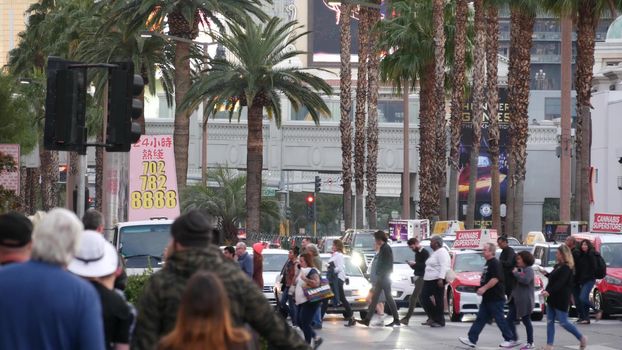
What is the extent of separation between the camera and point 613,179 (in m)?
68.8

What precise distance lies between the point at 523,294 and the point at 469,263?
355 inches

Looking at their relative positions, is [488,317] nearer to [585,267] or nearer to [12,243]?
[585,267]

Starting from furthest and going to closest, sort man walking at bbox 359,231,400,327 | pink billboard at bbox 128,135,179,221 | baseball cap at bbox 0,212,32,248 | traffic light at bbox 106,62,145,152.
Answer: pink billboard at bbox 128,135,179,221 < man walking at bbox 359,231,400,327 < traffic light at bbox 106,62,145,152 < baseball cap at bbox 0,212,32,248

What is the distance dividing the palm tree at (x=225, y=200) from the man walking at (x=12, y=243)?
153 ft

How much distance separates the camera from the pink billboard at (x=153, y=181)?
30.3 m

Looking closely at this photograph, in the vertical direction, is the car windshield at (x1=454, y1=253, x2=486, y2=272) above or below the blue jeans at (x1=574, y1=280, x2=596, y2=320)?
above

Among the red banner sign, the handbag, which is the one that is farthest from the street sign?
the handbag

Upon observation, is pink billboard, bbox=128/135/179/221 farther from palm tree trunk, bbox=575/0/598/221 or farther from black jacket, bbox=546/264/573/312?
palm tree trunk, bbox=575/0/598/221

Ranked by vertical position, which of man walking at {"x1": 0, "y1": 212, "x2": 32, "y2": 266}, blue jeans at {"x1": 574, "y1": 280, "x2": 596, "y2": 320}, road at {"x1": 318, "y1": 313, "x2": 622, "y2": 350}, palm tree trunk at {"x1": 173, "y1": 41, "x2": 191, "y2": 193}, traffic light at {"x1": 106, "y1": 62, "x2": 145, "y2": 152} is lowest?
road at {"x1": 318, "y1": 313, "x2": 622, "y2": 350}

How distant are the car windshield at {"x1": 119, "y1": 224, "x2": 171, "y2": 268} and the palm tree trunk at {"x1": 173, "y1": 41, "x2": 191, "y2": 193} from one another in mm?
9751

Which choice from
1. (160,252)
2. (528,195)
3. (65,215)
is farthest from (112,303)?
(528,195)

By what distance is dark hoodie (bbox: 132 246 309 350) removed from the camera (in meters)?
7.21

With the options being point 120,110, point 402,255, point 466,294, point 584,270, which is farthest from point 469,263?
point 120,110

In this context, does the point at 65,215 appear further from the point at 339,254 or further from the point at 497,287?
the point at 339,254
